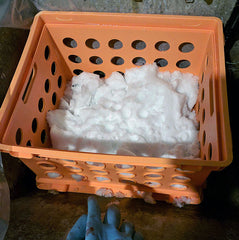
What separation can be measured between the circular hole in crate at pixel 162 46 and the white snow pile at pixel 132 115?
83 mm

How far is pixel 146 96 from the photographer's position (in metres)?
1.11

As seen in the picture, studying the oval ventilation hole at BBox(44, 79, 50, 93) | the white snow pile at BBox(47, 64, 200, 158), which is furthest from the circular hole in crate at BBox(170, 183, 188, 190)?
the oval ventilation hole at BBox(44, 79, 50, 93)

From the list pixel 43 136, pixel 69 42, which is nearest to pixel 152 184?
pixel 43 136

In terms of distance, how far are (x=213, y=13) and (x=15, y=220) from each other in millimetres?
1087

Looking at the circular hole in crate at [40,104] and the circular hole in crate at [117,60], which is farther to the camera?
the circular hole in crate at [117,60]

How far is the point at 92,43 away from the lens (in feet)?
3.76

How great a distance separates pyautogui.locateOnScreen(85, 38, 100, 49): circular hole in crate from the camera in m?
1.13

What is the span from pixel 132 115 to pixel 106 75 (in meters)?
0.31

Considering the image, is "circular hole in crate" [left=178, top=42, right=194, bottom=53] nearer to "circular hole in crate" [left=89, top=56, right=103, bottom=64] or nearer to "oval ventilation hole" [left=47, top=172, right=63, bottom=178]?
"circular hole in crate" [left=89, top=56, right=103, bottom=64]

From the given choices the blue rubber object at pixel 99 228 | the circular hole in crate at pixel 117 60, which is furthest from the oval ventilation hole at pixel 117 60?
the blue rubber object at pixel 99 228

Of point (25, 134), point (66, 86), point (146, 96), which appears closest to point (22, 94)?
point (25, 134)

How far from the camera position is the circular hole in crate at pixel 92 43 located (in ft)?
3.69

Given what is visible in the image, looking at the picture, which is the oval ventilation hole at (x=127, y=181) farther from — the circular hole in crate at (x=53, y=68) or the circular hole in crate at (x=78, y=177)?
the circular hole in crate at (x=53, y=68)

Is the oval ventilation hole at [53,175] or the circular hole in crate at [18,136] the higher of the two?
the circular hole in crate at [18,136]
